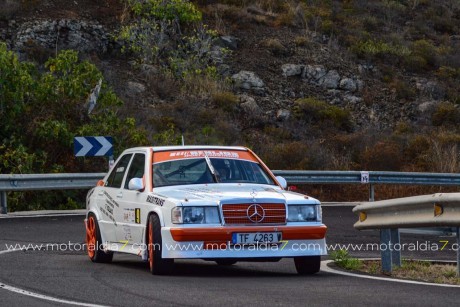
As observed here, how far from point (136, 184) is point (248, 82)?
88.1ft

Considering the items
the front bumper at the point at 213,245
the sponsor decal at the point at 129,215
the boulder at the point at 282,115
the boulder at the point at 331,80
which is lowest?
the front bumper at the point at 213,245

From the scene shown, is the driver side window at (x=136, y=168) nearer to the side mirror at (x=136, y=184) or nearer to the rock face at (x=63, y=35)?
the side mirror at (x=136, y=184)

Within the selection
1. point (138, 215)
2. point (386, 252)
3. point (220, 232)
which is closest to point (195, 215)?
point (220, 232)

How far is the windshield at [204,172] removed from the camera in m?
12.0

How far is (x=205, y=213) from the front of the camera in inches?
430

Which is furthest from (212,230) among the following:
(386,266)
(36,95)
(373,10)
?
(373,10)

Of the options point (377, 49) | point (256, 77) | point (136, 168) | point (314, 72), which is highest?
point (377, 49)

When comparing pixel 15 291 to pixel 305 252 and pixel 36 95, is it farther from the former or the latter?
pixel 36 95

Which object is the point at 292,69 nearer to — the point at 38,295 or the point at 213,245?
the point at 213,245

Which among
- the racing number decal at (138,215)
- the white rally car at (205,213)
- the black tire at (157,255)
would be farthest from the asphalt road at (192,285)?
the racing number decal at (138,215)

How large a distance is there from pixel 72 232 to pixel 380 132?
19881 millimetres

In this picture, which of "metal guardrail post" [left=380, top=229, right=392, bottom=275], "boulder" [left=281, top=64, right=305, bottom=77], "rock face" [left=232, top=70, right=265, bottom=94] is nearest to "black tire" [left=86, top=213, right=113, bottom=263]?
"metal guardrail post" [left=380, top=229, right=392, bottom=275]

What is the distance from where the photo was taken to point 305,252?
36.6 feet

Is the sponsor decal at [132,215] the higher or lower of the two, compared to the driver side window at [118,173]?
lower
